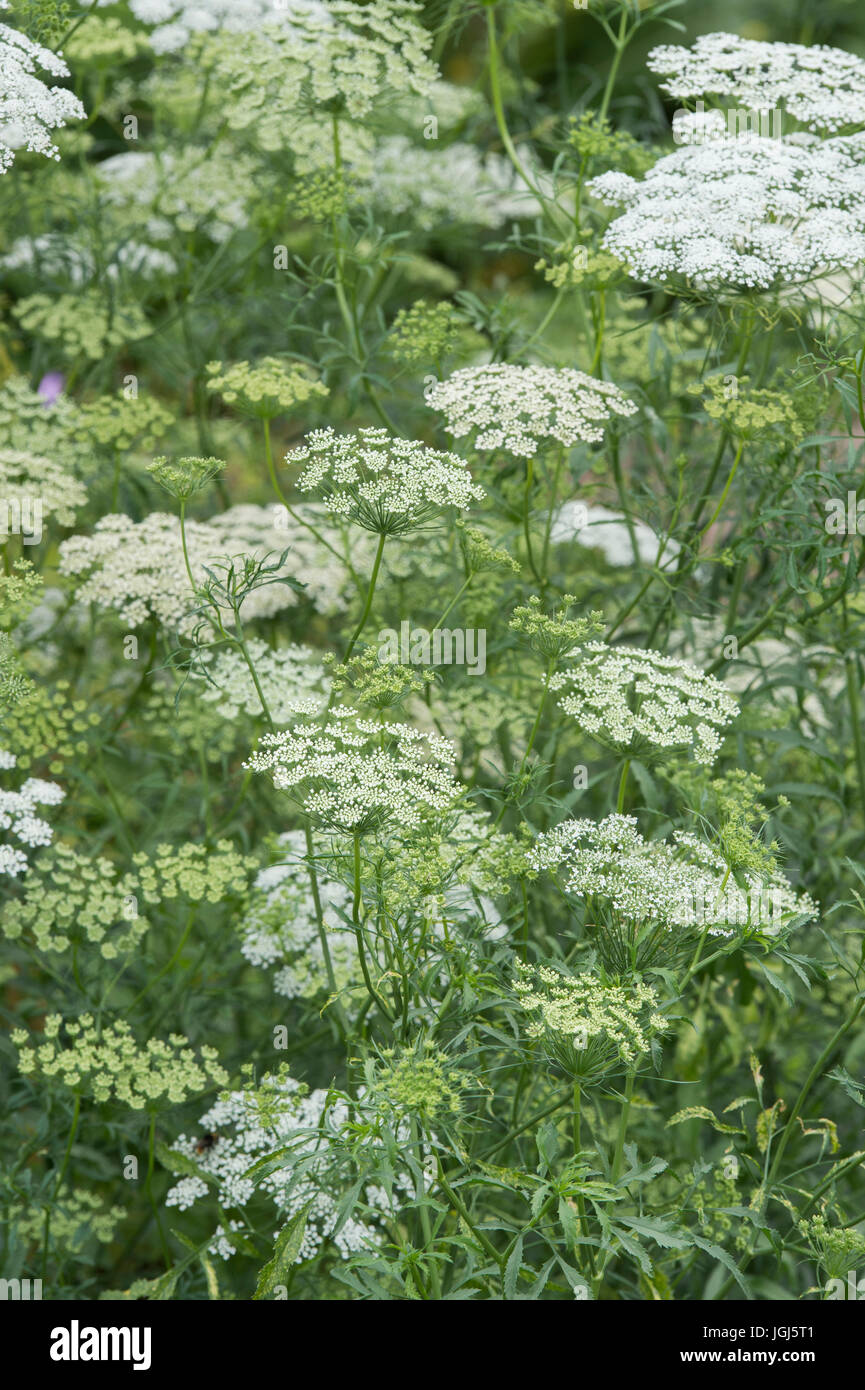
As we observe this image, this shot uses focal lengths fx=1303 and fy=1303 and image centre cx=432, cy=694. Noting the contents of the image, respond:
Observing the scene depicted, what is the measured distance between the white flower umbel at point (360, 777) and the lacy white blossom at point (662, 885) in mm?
342

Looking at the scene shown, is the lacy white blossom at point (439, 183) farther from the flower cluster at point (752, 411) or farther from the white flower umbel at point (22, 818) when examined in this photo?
the white flower umbel at point (22, 818)

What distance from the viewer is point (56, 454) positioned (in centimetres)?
492

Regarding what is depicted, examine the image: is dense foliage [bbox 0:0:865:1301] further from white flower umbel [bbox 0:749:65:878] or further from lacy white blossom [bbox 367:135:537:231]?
lacy white blossom [bbox 367:135:537:231]

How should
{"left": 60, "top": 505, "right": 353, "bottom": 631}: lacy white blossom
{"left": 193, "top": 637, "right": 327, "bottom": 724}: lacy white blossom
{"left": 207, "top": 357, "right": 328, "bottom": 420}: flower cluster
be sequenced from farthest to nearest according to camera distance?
1. {"left": 60, "top": 505, "right": 353, "bottom": 631}: lacy white blossom
2. {"left": 193, "top": 637, "right": 327, "bottom": 724}: lacy white blossom
3. {"left": 207, "top": 357, "right": 328, "bottom": 420}: flower cluster

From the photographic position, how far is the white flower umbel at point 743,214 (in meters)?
3.78

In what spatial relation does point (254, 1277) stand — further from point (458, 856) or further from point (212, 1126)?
point (458, 856)

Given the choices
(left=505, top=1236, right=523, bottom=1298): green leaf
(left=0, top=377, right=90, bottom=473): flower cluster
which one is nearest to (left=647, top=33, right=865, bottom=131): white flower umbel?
(left=0, top=377, right=90, bottom=473): flower cluster

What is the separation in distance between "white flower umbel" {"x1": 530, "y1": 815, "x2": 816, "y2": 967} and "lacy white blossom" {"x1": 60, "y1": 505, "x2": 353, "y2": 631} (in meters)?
1.54

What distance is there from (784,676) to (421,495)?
1.69 m

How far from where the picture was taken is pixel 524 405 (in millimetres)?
3770

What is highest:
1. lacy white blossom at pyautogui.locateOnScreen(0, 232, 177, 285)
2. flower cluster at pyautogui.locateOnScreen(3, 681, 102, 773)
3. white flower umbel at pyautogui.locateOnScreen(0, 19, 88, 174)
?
white flower umbel at pyautogui.locateOnScreen(0, 19, 88, 174)

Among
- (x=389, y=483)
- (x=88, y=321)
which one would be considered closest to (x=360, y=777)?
(x=389, y=483)

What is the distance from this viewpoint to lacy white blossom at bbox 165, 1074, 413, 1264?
3373mm

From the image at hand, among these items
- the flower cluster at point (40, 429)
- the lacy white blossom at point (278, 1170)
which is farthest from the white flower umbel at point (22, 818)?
the flower cluster at point (40, 429)
